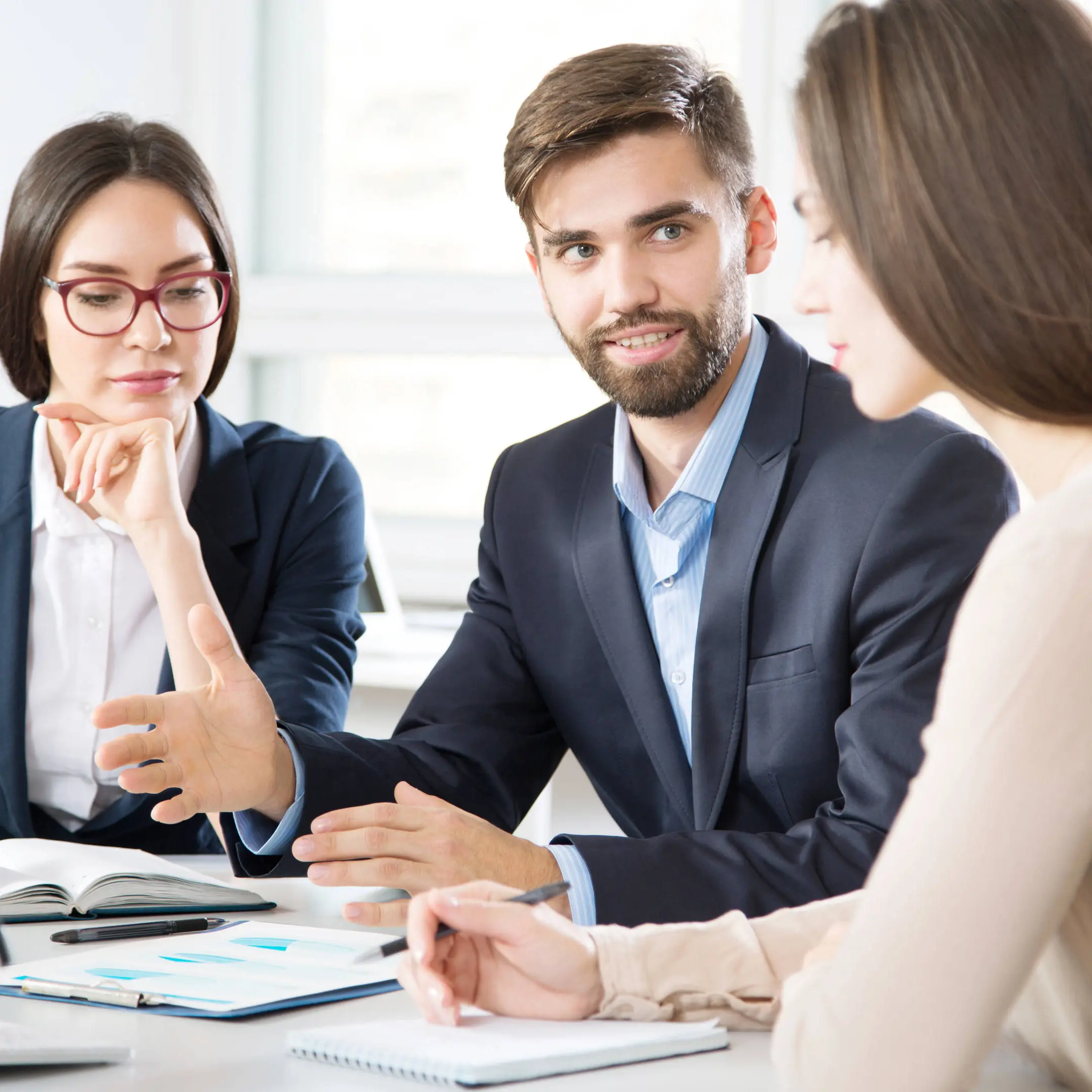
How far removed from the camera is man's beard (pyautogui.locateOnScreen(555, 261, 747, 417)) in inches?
70.2

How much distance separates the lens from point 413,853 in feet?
4.57

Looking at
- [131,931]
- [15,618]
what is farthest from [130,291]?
[131,931]

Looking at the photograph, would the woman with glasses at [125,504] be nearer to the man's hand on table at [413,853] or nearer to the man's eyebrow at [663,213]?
the man's hand on table at [413,853]

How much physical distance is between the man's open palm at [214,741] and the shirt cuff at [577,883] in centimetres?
38

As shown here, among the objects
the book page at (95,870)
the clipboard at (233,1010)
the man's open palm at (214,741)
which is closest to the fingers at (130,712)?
the man's open palm at (214,741)

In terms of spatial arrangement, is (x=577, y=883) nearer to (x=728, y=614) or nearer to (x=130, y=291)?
(x=728, y=614)

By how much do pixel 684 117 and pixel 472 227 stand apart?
1.67m

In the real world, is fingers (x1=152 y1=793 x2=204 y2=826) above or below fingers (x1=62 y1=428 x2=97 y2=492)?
below

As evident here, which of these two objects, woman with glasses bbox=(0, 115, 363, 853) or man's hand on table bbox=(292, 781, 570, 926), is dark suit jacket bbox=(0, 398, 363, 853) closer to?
woman with glasses bbox=(0, 115, 363, 853)

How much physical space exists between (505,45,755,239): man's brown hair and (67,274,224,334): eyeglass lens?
1.87 ft

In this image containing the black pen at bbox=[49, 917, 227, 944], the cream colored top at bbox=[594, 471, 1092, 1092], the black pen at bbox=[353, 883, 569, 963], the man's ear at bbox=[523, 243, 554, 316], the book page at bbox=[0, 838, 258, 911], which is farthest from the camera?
the man's ear at bbox=[523, 243, 554, 316]

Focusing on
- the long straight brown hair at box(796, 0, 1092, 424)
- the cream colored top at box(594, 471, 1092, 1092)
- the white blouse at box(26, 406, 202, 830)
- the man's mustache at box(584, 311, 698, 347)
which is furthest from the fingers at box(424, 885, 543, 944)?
the white blouse at box(26, 406, 202, 830)

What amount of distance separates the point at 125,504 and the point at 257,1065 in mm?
1277

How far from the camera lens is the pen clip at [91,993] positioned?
3.47ft
